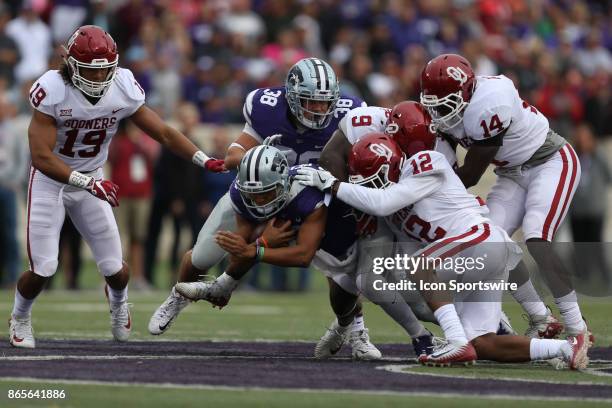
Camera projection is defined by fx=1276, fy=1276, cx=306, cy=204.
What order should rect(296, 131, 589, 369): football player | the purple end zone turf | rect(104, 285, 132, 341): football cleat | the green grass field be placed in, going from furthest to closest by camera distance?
rect(104, 285, 132, 341): football cleat < rect(296, 131, 589, 369): football player < the purple end zone turf < the green grass field

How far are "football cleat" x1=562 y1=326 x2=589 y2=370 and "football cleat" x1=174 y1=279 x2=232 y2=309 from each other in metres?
2.16

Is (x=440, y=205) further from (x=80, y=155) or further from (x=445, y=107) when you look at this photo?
(x=80, y=155)

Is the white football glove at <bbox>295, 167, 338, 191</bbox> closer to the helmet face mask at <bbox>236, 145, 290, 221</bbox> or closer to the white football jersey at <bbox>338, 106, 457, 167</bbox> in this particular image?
the helmet face mask at <bbox>236, 145, 290, 221</bbox>

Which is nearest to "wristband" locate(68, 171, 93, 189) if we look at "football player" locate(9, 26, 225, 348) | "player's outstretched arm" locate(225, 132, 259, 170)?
"football player" locate(9, 26, 225, 348)

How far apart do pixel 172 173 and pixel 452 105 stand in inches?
309

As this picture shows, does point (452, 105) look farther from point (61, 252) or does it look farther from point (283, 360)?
point (61, 252)

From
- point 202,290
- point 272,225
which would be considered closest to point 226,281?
point 202,290

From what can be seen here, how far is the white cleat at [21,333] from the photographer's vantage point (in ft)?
27.1

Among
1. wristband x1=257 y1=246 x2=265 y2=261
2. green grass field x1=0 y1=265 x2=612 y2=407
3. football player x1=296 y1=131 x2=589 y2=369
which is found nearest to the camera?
green grass field x1=0 y1=265 x2=612 y2=407

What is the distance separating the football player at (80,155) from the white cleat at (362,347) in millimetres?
1421

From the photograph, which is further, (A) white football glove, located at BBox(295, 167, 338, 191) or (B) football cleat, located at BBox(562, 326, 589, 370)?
(A) white football glove, located at BBox(295, 167, 338, 191)

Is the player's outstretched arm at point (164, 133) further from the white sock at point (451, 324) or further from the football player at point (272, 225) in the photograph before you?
the white sock at point (451, 324)

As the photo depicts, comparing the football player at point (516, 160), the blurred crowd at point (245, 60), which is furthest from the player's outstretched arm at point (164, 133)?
the blurred crowd at point (245, 60)

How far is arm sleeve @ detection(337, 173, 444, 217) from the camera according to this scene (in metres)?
7.40
